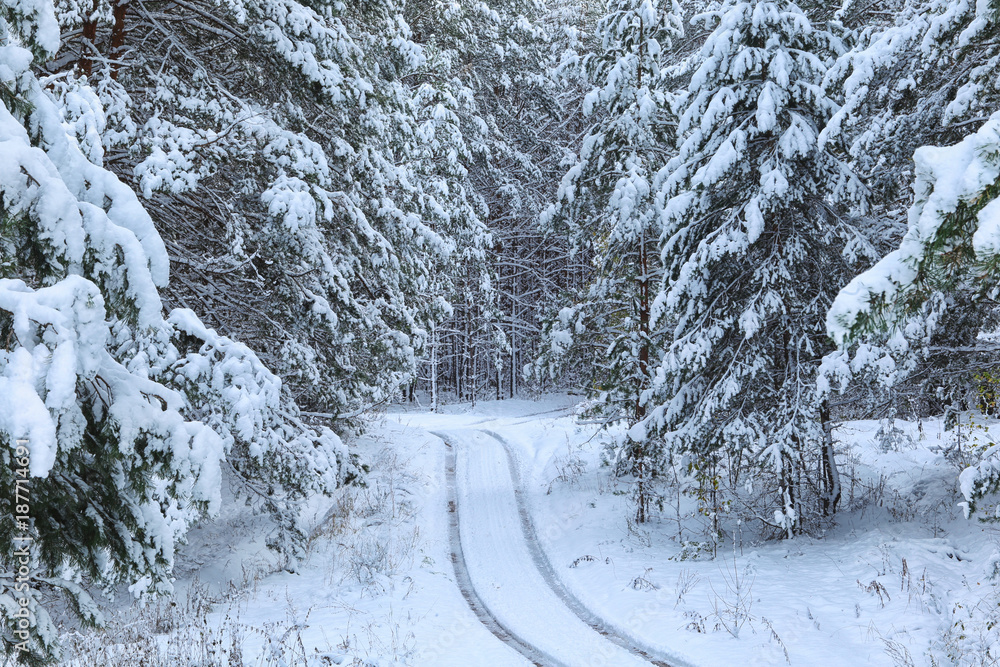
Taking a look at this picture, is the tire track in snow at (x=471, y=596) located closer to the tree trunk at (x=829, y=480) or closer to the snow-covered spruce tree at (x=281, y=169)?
the snow-covered spruce tree at (x=281, y=169)

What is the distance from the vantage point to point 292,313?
36.3ft

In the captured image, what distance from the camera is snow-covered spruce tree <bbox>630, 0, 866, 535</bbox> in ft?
33.6

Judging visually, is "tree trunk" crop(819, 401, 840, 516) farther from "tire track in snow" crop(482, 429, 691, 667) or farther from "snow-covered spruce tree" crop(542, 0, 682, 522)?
"tire track in snow" crop(482, 429, 691, 667)

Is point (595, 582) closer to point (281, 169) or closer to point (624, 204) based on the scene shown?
point (624, 204)

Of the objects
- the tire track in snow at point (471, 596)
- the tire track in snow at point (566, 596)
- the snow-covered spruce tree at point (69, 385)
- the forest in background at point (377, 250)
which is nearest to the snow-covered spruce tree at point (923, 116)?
the forest in background at point (377, 250)

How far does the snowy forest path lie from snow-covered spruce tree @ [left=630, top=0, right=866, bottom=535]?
3.17 metres

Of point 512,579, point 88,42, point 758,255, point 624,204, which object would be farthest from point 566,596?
point 88,42

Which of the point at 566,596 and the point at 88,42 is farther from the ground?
the point at 88,42

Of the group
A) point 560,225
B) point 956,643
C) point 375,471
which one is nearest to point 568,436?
point 375,471

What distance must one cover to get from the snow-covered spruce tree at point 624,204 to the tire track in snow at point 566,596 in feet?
7.30

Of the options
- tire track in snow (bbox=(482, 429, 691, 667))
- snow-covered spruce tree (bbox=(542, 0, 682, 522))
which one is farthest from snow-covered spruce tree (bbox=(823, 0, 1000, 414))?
tire track in snow (bbox=(482, 429, 691, 667))

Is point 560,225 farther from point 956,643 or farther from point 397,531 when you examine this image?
point 956,643

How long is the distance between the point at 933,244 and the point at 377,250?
34.3ft

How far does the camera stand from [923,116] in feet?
29.6
